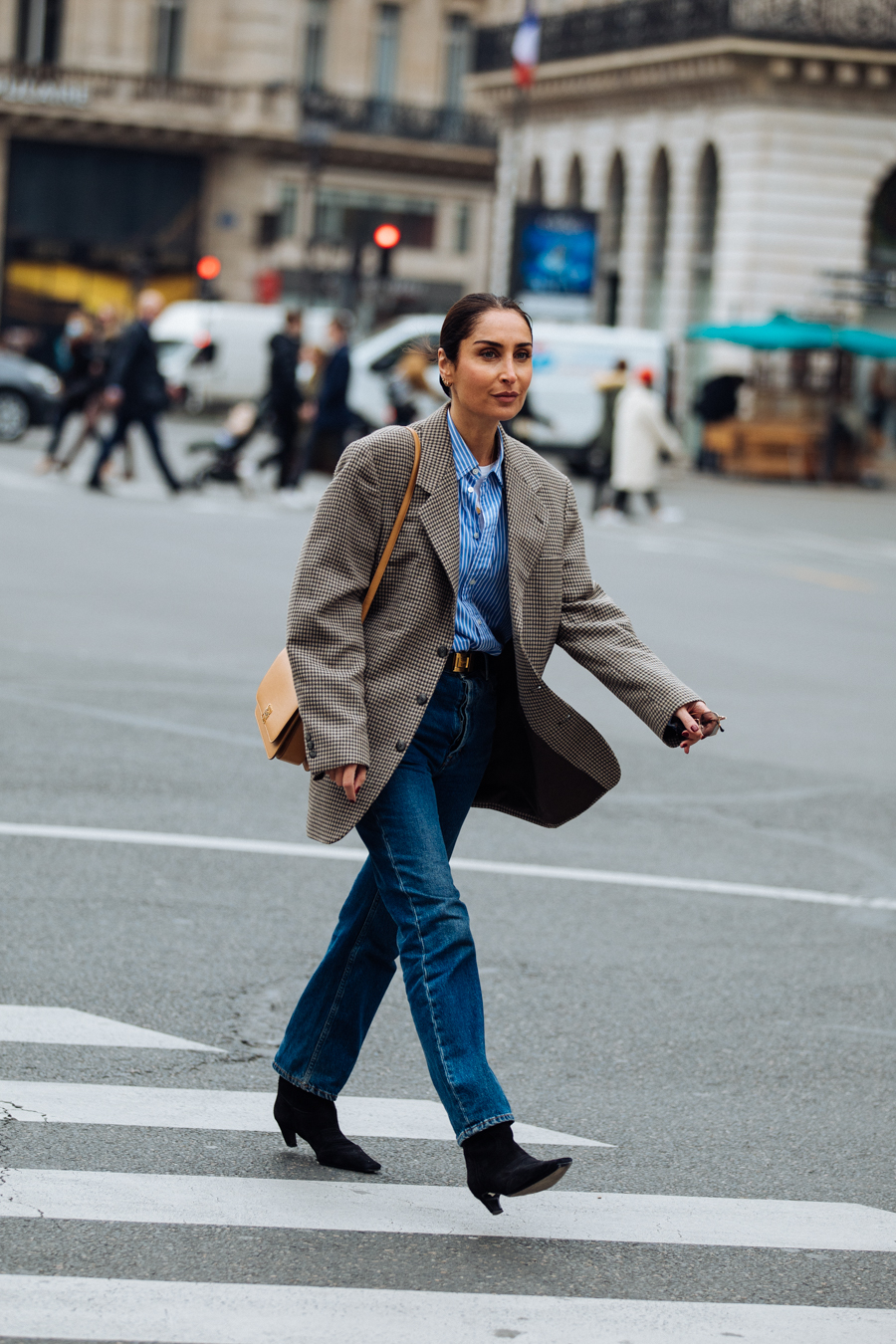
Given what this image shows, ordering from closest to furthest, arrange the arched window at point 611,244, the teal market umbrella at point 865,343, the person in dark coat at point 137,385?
1. the person in dark coat at point 137,385
2. the teal market umbrella at point 865,343
3. the arched window at point 611,244

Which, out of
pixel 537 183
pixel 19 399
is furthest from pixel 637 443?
pixel 537 183

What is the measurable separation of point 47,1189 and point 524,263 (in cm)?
3393

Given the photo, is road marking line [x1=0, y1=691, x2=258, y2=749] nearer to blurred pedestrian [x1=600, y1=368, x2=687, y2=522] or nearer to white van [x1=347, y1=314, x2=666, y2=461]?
blurred pedestrian [x1=600, y1=368, x2=687, y2=522]

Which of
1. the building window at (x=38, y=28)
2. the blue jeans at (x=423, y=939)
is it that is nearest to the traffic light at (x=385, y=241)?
the blue jeans at (x=423, y=939)

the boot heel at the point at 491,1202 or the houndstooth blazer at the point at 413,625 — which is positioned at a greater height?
the houndstooth blazer at the point at 413,625

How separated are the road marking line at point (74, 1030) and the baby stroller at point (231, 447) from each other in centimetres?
1726

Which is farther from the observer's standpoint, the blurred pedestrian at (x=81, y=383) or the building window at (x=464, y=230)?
the building window at (x=464, y=230)

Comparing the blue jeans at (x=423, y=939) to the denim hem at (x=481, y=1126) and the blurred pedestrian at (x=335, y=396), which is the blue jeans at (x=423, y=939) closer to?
the denim hem at (x=481, y=1126)

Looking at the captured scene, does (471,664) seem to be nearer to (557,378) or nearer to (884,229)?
(557,378)

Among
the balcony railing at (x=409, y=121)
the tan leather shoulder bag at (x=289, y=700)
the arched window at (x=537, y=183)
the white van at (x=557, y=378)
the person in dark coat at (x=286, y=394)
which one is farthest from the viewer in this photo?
the balcony railing at (x=409, y=121)

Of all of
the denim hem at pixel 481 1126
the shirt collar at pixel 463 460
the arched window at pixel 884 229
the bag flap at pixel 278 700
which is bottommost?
the denim hem at pixel 481 1126

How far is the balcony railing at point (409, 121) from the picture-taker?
56.6 metres

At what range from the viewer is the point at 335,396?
22.0m

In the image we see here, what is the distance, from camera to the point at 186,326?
40.8 meters
